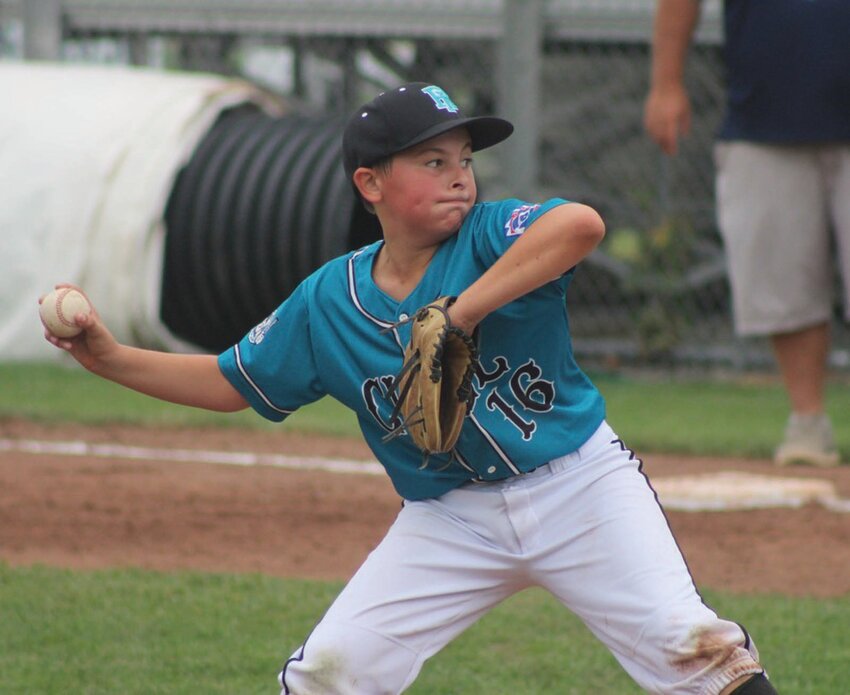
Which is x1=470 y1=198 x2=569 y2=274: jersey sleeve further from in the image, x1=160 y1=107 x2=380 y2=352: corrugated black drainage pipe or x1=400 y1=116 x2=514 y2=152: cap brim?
x1=160 y1=107 x2=380 y2=352: corrugated black drainage pipe

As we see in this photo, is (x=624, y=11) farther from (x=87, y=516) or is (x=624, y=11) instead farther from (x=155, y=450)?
(x=87, y=516)

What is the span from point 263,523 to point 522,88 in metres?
4.96

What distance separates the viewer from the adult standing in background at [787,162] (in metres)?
6.08

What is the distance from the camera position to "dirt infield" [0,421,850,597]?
4.66m

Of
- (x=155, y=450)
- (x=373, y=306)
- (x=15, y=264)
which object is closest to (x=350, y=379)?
(x=373, y=306)

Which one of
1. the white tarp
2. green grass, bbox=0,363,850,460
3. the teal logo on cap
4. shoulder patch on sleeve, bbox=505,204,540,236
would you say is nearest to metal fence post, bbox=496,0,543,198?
green grass, bbox=0,363,850,460

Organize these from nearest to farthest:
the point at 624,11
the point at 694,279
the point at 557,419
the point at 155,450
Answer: the point at 557,419 < the point at 155,450 < the point at 694,279 < the point at 624,11

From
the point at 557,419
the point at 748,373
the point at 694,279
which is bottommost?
the point at 748,373

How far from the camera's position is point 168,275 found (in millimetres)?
9828

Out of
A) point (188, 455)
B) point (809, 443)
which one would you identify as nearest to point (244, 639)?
point (188, 455)

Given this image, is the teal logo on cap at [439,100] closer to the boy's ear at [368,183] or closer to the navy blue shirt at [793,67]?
the boy's ear at [368,183]

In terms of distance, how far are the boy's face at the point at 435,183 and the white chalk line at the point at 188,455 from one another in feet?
10.5

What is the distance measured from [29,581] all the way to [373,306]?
181 centimetres

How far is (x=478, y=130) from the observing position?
3.04 m
